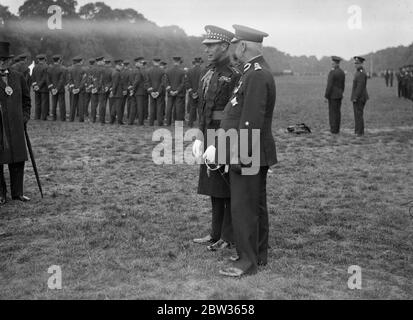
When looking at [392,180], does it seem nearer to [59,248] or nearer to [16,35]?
[59,248]

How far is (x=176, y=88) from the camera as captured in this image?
16766mm

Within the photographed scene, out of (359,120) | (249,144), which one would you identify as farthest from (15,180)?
(359,120)

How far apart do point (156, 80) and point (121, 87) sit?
1.19m

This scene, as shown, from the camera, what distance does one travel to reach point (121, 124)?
1741 cm

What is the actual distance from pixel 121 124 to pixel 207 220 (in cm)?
1107

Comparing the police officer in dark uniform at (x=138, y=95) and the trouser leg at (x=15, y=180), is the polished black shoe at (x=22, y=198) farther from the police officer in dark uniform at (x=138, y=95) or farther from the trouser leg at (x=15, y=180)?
the police officer in dark uniform at (x=138, y=95)

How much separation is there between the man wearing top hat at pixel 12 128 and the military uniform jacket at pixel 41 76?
399 inches

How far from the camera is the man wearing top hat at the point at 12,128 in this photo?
7.56m

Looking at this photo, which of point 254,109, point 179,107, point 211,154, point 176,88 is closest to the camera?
point 254,109

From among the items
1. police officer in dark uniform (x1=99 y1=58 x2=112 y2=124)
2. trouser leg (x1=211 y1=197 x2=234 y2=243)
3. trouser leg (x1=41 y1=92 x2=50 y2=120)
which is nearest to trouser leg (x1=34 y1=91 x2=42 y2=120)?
trouser leg (x1=41 y1=92 x2=50 y2=120)

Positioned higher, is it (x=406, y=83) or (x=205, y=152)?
(x=406, y=83)

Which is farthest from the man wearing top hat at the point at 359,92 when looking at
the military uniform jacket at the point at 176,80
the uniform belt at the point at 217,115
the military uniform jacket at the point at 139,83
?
the uniform belt at the point at 217,115

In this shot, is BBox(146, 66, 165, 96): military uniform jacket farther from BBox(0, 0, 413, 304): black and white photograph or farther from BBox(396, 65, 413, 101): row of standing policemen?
BBox(396, 65, 413, 101): row of standing policemen

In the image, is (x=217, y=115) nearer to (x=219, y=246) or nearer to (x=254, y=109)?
(x=254, y=109)
